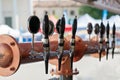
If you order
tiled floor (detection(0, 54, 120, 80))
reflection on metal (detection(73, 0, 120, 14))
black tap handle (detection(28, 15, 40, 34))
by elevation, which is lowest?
tiled floor (detection(0, 54, 120, 80))

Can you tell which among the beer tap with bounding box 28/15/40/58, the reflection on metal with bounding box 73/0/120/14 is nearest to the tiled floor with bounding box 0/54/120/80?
the beer tap with bounding box 28/15/40/58

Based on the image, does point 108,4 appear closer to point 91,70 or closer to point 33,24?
point 91,70

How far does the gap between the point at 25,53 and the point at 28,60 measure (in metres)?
0.03

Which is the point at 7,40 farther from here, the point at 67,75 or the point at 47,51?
the point at 67,75

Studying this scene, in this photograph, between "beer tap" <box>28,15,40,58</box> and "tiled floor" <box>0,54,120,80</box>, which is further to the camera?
"tiled floor" <box>0,54,120,80</box>

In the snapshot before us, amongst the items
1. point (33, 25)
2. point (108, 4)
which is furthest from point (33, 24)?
point (108, 4)

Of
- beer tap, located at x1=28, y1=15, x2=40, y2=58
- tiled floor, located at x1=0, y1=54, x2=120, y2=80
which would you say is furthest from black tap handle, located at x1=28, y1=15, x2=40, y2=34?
tiled floor, located at x1=0, y1=54, x2=120, y2=80

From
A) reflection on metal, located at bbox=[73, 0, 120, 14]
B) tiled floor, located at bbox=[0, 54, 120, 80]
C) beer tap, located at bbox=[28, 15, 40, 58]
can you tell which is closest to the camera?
beer tap, located at bbox=[28, 15, 40, 58]

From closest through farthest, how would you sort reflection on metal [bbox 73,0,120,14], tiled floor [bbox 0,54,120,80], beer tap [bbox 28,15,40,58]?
1. beer tap [bbox 28,15,40,58]
2. tiled floor [bbox 0,54,120,80]
3. reflection on metal [bbox 73,0,120,14]

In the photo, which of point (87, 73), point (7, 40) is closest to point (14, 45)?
point (7, 40)

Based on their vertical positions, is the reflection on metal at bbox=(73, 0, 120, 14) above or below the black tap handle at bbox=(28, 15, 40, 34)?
above

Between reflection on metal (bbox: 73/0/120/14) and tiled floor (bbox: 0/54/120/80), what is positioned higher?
reflection on metal (bbox: 73/0/120/14)

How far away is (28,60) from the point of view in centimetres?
94

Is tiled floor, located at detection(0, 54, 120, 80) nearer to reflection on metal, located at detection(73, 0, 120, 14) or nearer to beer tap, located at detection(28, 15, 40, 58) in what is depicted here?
beer tap, located at detection(28, 15, 40, 58)
